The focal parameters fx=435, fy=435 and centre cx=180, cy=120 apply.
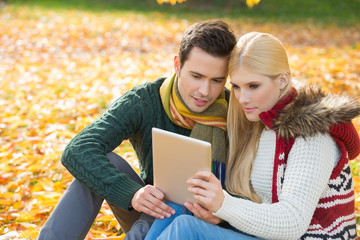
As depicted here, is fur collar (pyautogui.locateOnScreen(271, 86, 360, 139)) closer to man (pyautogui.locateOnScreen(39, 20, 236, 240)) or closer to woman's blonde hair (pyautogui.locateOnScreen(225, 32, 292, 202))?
woman's blonde hair (pyautogui.locateOnScreen(225, 32, 292, 202))

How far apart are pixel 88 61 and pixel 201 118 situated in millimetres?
6072

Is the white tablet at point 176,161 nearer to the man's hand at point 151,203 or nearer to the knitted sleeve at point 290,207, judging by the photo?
the man's hand at point 151,203

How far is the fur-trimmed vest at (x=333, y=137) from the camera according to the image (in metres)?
2.00

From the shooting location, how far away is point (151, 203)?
6.98 feet

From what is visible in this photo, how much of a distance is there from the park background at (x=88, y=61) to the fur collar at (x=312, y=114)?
535 millimetres

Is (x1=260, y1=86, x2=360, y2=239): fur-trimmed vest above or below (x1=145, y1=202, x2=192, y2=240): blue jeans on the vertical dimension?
above

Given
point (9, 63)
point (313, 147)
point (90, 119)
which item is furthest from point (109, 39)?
point (313, 147)

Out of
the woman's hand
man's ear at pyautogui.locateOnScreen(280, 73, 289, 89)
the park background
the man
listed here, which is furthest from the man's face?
the woman's hand

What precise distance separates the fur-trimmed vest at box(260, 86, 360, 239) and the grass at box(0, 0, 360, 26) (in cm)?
1265

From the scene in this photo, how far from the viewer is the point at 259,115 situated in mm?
2191

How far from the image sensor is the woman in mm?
1871

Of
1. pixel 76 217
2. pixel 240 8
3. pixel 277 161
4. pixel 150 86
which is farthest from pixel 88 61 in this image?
pixel 240 8

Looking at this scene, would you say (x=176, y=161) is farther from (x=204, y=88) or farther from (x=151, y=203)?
(x=204, y=88)

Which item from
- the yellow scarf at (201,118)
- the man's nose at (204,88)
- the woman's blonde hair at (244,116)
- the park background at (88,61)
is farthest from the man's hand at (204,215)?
the park background at (88,61)
